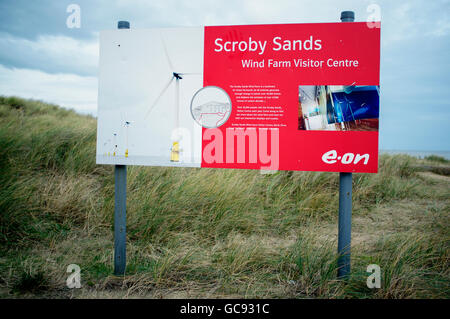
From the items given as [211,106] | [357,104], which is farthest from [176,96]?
[357,104]

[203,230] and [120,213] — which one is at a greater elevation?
[120,213]

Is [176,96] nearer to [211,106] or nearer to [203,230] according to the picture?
[211,106]

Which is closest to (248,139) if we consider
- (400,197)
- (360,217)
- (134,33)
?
(134,33)

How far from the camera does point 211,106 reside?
9.24ft

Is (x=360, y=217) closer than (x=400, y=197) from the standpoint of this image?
Yes

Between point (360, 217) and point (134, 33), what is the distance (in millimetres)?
4448

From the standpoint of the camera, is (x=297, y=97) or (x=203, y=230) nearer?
(x=297, y=97)

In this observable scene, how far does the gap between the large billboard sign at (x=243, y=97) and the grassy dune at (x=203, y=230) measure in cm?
106

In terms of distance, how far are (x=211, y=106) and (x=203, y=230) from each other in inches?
71.7

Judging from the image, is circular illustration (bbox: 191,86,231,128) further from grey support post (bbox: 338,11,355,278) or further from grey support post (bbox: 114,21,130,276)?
grey support post (bbox: 338,11,355,278)

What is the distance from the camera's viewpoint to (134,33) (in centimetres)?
293

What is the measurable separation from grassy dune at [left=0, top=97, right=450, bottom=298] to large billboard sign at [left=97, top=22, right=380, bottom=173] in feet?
3.48

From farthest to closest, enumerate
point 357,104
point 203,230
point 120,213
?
point 203,230
point 120,213
point 357,104
